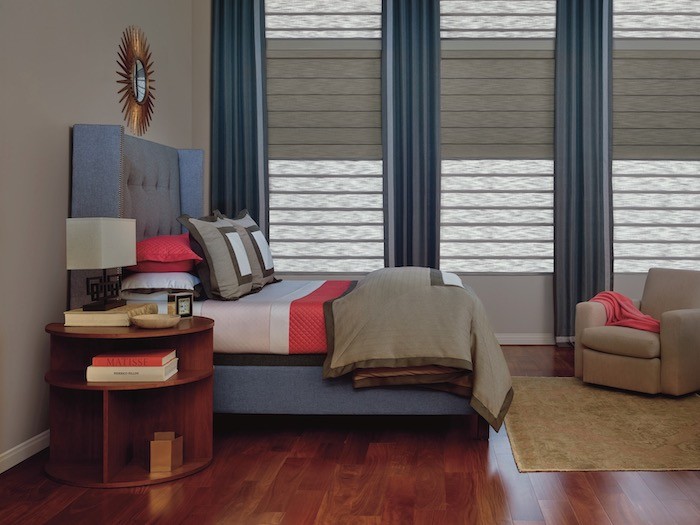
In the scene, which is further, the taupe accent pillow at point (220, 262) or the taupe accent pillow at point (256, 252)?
the taupe accent pillow at point (256, 252)

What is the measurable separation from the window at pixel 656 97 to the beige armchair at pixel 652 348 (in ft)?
5.48

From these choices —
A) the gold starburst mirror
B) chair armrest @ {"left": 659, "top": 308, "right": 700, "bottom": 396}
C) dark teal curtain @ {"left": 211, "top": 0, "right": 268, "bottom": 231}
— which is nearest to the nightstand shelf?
the gold starburst mirror

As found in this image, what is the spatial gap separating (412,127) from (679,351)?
2.83 metres

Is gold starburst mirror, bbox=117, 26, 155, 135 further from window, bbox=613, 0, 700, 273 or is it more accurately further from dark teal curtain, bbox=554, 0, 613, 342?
window, bbox=613, 0, 700, 273

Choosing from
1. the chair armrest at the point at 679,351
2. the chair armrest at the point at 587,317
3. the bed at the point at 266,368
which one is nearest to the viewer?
the bed at the point at 266,368

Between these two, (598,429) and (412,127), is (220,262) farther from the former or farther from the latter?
(412,127)

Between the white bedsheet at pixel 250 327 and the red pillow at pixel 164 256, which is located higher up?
the red pillow at pixel 164 256

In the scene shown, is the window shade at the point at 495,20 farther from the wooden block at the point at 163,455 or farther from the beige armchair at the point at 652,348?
the wooden block at the point at 163,455

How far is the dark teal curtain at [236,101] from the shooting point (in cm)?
632

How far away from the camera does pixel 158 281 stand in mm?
3807

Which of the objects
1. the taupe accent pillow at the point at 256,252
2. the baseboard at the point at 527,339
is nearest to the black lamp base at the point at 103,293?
the taupe accent pillow at the point at 256,252

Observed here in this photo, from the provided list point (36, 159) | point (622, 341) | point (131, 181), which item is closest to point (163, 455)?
point (36, 159)

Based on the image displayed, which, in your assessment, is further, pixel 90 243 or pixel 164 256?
pixel 164 256

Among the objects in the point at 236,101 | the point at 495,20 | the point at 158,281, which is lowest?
the point at 158,281
